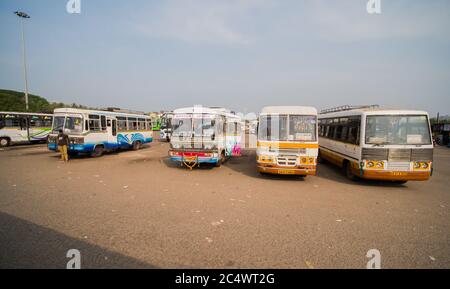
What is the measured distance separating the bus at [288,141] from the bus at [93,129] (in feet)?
32.6

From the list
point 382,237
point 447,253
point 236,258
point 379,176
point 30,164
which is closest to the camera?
point 236,258

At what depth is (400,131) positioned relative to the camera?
622 cm

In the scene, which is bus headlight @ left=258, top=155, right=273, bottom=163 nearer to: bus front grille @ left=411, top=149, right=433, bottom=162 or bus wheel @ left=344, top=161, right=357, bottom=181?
bus wheel @ left=344, top=161, right=357, bottom=181

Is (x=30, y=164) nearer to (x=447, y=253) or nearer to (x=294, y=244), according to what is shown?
(x=294, y=244)

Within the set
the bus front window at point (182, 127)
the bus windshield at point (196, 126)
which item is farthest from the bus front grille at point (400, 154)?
the bus front window at point (182, 127)

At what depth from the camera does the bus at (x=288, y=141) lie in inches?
264

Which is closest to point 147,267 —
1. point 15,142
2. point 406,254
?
point 406,254

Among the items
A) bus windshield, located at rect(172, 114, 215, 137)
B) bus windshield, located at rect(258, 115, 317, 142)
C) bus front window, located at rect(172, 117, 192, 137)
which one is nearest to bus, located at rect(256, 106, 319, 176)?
bus windshield, located at rect(258, 115, 317, 142)

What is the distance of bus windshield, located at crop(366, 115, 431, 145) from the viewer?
615 centimetres

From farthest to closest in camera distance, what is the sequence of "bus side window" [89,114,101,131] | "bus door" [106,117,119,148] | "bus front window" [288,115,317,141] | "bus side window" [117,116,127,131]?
"bus side window" [117,116,127,131]
"bus door" [106,117,119,148]
"bus side window" [89,114,101,131]
"bus front window" [288,115,317,141]

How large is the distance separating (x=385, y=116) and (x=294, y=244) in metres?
5.92

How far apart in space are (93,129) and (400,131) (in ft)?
47.9

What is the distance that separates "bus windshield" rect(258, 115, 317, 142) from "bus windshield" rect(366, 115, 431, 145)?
186cm

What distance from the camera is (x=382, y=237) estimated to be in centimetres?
350
